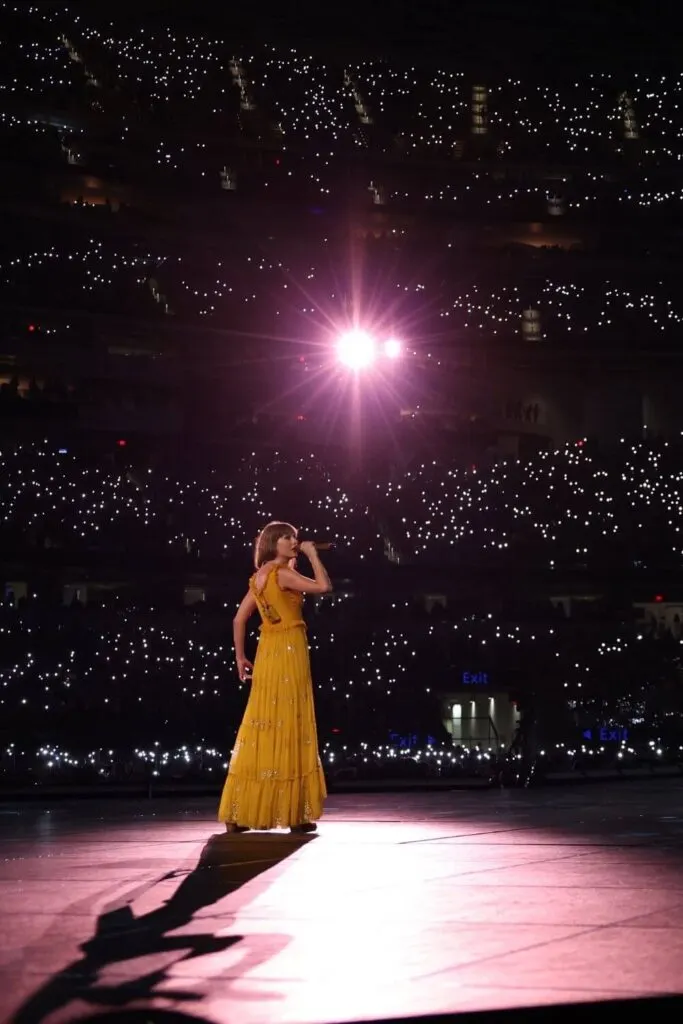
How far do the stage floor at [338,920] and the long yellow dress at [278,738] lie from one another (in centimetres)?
30

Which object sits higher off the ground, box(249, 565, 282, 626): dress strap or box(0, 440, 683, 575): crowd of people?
box(0, 440, 683, 575): crowd of people

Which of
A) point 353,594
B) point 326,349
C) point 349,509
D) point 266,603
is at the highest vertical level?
point 326,349

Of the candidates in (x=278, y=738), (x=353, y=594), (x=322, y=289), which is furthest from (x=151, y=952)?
(x=322, y=289)

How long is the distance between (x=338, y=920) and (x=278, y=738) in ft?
14.0

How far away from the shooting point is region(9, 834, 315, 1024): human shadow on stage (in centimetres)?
431

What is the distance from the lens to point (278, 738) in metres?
10.0

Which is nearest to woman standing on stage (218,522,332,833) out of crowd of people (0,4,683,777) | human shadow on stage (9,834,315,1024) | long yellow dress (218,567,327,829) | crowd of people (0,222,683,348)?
long yellow dress (218,567,327,829)

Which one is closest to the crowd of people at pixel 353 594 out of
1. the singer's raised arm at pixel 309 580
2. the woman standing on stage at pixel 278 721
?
the woman standing on stage at pixel 278 721

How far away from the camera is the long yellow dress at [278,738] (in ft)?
32.7

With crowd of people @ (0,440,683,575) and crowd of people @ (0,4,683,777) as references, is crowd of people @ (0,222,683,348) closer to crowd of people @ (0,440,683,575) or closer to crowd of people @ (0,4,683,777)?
crowd of people @ (0,4,683,777)

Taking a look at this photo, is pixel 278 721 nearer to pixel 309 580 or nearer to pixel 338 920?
pixel 309 580

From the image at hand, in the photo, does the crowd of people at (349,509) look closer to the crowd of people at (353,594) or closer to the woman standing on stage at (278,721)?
the crowd of people at (353,594)

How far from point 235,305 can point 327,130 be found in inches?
335

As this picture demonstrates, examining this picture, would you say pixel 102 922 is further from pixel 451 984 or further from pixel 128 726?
pixel 128 726
